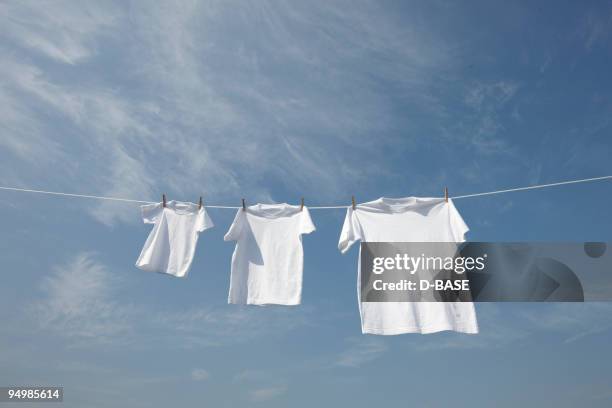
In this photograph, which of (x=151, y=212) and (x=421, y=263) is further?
(x=151, y=212)

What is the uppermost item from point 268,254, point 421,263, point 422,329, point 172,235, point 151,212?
point 151,212

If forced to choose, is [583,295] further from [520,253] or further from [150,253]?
[150,253]

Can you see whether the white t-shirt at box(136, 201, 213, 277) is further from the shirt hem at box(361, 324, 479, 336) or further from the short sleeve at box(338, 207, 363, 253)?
the shirt hem at box(361, 324, 479, 336)

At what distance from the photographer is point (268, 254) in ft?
34.9

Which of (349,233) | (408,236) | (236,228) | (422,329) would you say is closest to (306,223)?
(349,233)

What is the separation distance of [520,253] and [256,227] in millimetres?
5732

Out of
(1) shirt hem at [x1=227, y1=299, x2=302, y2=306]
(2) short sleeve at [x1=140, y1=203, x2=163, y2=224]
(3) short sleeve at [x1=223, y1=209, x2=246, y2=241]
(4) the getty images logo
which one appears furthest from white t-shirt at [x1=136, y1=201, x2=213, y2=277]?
(4) the getty images logo

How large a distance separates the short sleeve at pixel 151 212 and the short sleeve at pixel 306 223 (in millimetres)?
3078

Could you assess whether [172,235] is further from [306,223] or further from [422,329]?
[422,329]

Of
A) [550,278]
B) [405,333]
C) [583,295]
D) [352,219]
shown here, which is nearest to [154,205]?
[352,219]

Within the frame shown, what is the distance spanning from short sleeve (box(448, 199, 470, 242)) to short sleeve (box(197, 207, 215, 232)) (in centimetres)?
498

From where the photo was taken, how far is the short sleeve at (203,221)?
1064 cm

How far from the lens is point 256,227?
10.8 metres
